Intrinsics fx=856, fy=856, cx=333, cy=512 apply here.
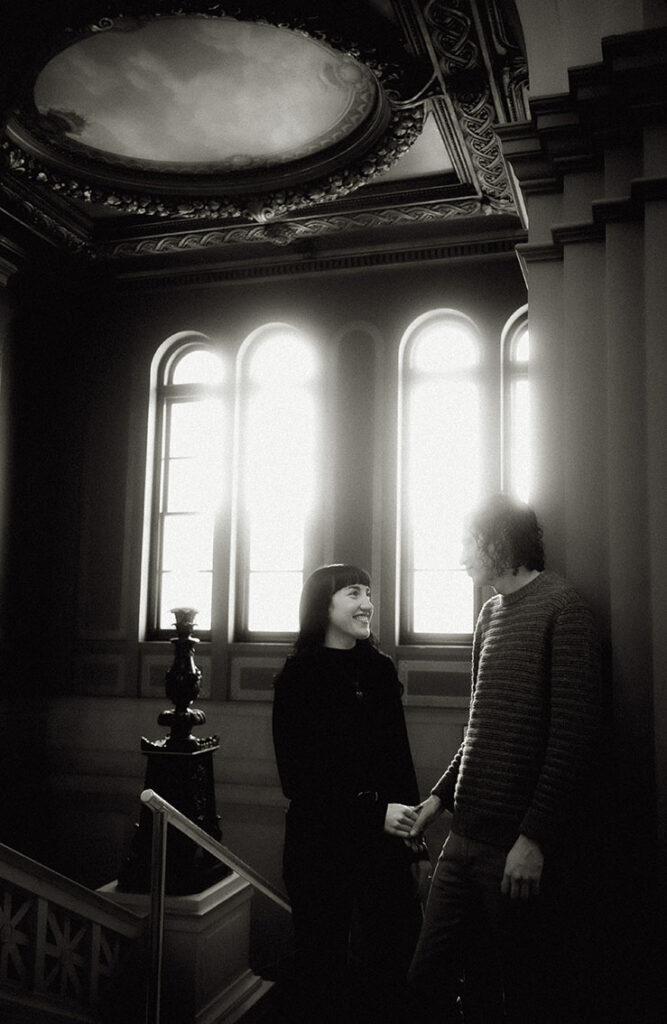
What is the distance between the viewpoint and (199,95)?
4852 millimetres

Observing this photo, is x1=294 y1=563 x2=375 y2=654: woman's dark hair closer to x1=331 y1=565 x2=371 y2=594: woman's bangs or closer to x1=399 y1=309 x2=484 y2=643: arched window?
x1=331 y1=565 x2=371 y2=594: woman's bangs

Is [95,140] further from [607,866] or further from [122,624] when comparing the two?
[607,866]

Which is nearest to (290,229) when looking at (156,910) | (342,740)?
(342,740)

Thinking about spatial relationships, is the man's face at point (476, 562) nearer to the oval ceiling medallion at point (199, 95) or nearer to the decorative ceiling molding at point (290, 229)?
the oval ceiling medallion at point (199, 95)

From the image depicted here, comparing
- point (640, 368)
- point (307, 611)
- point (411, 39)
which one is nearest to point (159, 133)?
point (411, 39)

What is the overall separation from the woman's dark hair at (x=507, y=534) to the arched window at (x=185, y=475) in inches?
176

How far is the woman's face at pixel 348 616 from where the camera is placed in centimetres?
321

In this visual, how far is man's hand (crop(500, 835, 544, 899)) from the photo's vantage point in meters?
2.09

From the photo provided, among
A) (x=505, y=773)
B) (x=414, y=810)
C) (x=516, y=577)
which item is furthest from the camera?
(x=414, y=810)

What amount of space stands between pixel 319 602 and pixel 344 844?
875 mm

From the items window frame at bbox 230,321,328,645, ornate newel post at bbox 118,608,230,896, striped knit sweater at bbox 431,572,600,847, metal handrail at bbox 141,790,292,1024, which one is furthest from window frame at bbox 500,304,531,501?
striped knit sweater at bbox 431,572,600,847

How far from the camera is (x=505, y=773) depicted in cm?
224

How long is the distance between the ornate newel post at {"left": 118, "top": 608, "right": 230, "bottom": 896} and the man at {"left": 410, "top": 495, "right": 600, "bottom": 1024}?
217 cm

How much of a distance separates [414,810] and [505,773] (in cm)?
70
